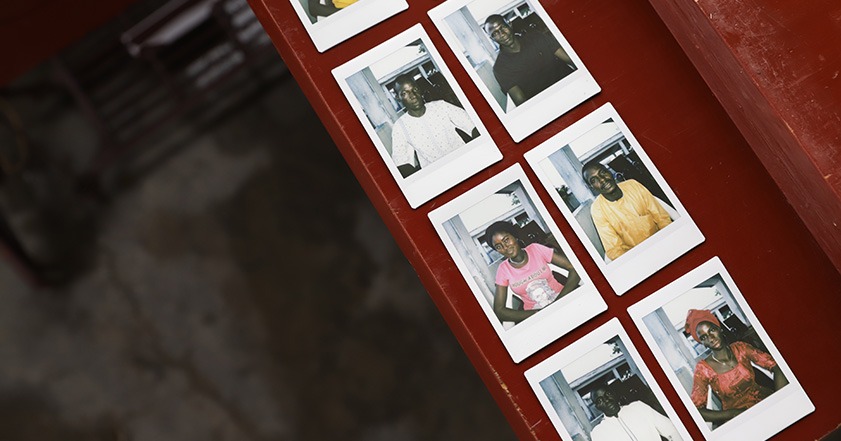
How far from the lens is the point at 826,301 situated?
2160 mm

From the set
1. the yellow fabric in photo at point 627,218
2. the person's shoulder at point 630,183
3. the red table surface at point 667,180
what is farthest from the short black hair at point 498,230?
the person's shoulder at point 630,183

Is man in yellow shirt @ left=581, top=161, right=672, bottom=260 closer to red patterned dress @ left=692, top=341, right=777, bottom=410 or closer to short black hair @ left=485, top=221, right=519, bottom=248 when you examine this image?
short black hair @ left=485, top=221, right=519, bottom=248

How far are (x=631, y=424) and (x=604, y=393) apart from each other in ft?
0.36

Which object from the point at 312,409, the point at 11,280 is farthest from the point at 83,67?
Result: the point at 312,409

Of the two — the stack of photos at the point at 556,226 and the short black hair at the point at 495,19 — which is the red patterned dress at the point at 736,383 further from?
the short black hair at the point at 495,19

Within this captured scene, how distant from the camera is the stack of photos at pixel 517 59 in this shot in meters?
2.25

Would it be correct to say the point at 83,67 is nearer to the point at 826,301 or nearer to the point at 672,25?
the point at 672,25

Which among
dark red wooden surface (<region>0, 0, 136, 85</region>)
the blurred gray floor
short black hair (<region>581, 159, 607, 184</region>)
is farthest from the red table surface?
the blurred gray floor

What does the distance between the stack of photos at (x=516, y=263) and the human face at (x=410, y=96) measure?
1.00 ft

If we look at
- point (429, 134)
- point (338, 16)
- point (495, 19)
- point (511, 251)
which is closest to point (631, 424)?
point (511, 251)

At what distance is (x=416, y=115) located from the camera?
2258 millimetres

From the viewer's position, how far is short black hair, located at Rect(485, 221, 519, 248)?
2.20 metres

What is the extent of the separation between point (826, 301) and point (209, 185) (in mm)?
2847

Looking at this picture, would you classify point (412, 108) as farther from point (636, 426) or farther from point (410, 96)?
point (636, 426)
